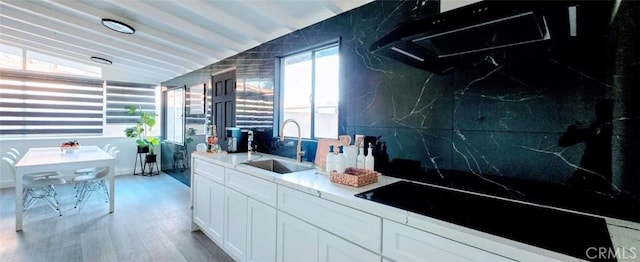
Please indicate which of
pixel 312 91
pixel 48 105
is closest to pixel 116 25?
pixel 312 91

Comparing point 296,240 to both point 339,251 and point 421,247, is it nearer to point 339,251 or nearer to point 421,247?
point 339,251

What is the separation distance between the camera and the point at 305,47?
2.66 m

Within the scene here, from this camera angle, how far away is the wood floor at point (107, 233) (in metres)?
2.46

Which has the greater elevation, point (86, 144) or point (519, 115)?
point (519, 115)

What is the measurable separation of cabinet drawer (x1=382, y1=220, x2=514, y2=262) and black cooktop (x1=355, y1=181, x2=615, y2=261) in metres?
0.08

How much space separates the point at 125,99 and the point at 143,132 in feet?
2.79

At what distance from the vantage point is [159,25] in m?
3.02

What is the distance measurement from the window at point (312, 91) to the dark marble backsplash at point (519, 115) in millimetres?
372

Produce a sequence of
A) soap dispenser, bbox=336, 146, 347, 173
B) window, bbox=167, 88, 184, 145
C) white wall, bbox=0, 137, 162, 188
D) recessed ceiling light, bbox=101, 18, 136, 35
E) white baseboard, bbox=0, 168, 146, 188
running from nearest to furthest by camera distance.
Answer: soap dispenser, bbox=336, 146, 347, 173 < recessed ceiling light, bbox=101, 18, 136, 35 < white baseboard, bbox=0, 168, 146, 188 < white wall, bbox=0, 137, 162, 188 < window, bbox=167, 88, 184, 145

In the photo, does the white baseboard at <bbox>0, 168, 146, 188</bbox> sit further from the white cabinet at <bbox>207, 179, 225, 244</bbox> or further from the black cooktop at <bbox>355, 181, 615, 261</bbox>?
the black cooktop at <bbox>355, 181, 615, 261</bbox>

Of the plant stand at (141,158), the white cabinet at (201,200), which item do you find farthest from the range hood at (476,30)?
the plant stand at (141,158)

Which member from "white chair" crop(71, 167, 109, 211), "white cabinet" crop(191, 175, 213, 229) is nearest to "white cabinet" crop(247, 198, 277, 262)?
"white cabinet" crop(191, 175, 213, 229)

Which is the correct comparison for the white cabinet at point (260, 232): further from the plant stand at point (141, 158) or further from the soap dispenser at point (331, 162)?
the plant stand at point (141, 158)

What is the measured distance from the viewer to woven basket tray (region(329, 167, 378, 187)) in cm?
158
